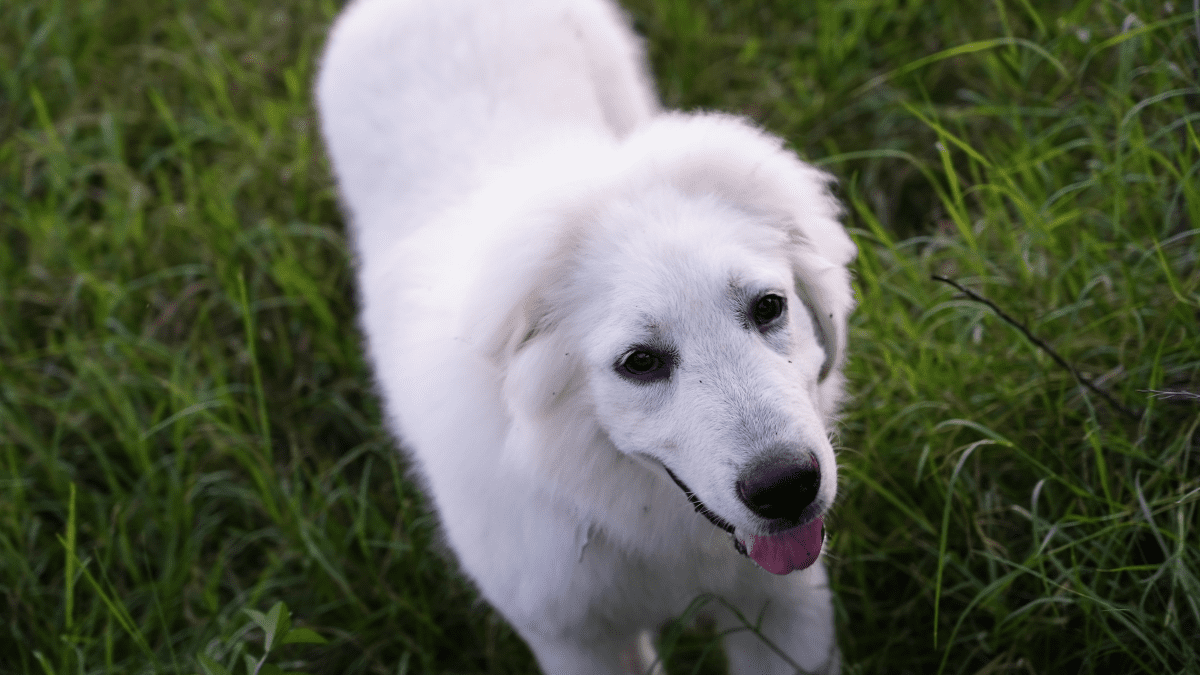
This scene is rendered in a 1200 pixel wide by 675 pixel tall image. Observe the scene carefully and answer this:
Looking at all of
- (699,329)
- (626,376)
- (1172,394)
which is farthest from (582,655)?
(1172,394)

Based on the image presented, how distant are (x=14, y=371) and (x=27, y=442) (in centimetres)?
47

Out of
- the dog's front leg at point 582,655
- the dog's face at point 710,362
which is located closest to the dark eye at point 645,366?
the dog's face at point 710,362

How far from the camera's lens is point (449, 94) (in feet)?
9.84

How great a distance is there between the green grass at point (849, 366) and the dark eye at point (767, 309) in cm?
74

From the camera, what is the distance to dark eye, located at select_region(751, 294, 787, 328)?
6.53 feet

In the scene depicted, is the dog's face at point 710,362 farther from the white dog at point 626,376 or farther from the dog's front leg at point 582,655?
the dog's front leg at point 582,655

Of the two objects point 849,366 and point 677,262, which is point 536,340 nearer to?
point 677,262

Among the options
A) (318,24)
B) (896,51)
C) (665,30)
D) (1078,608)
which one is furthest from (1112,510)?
(318,24)

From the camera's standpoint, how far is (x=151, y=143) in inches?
187

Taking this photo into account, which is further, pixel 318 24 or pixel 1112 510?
pixel 318 24

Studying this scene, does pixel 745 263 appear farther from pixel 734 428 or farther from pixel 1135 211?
pixel 1135 211

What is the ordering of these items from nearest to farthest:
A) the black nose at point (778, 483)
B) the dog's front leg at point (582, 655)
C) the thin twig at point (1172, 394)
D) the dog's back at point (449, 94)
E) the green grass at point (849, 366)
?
the black nose at point (778, 483) → the thin twig at point (1172, 394) → the dog's front leg at point (582, 655) → the green grass at point (849, 366) → the dog's back at point (449, 94)

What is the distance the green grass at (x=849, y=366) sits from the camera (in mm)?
2629

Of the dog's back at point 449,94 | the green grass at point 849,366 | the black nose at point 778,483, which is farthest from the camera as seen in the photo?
the dog's back at point 449,94
